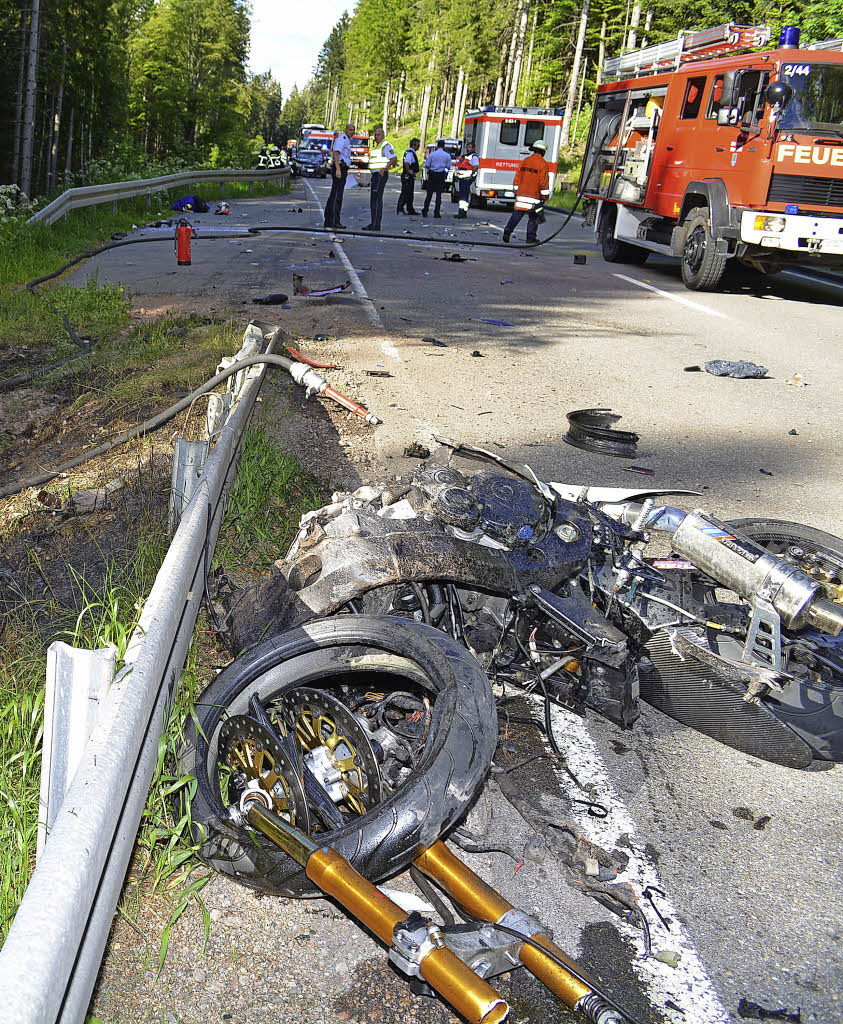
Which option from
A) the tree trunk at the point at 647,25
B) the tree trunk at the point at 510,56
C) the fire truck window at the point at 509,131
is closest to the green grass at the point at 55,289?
the fire truck window at the point at 509,131

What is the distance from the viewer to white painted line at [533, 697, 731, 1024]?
219 centimetres

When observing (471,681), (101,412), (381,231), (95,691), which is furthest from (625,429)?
(381,231)

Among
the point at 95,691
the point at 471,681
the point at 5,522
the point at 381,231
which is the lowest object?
the point at 5,522

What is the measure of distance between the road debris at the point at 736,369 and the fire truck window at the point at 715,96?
6.98 meters

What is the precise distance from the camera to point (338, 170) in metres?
18.8

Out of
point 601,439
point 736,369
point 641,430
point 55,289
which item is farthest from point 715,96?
point 55,289

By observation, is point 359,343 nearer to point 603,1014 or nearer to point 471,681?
point 471,681

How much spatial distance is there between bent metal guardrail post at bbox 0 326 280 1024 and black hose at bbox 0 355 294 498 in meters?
2.84

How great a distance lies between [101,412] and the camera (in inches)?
268

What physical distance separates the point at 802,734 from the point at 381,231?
61.3 feet

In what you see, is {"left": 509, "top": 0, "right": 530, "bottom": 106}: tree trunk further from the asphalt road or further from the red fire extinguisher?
the red fire extinguisher

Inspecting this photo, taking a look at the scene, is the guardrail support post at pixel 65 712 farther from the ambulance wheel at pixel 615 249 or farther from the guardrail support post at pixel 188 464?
the ambulance wheel at pixel 615 249

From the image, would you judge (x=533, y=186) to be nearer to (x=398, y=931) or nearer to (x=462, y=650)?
(x=462, y=650)

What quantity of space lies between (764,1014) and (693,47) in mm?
16605
